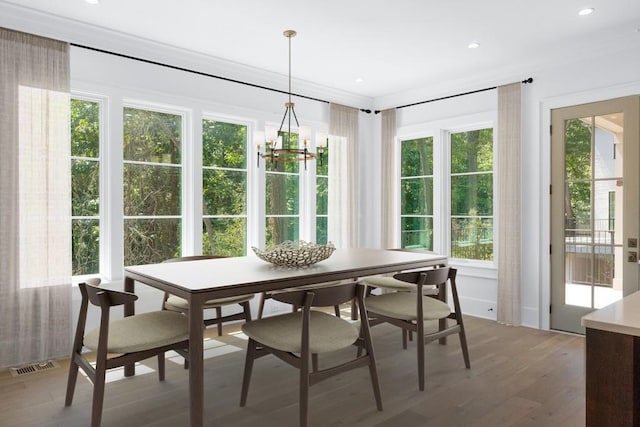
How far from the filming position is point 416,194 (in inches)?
221

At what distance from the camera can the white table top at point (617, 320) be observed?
4.22 ft

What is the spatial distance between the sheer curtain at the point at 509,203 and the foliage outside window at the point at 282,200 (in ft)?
7.57

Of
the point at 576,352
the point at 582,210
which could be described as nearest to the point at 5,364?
the point at 576,352

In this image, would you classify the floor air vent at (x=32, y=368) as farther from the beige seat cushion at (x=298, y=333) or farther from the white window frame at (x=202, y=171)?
the beige seat cushion at (x=298, y=333)

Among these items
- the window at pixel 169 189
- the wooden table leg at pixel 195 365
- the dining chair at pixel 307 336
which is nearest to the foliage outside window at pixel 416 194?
the window at pixel 169 189

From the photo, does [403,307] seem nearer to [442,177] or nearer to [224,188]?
[224,188]

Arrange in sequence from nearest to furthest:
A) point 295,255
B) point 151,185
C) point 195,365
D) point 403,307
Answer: point 195,365 < point 295,255 < point 403,307 < point 151,185

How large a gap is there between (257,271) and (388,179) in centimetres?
337

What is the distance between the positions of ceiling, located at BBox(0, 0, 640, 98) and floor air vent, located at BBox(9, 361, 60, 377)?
2694 mm

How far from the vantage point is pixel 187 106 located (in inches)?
169

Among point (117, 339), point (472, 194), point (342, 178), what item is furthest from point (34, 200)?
point (472, 194)

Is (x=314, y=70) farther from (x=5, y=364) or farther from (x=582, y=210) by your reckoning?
(x=5, y=364)

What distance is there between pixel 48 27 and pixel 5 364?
261cm

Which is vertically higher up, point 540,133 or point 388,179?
point 540,133
